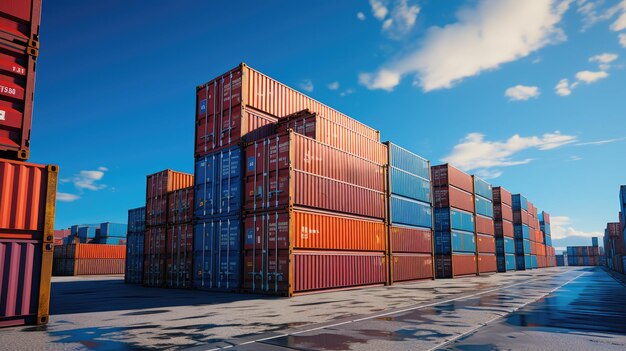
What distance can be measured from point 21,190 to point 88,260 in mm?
45676

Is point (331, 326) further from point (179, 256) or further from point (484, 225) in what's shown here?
point (484, 225)

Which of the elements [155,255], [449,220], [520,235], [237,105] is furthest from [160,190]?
[520,235]

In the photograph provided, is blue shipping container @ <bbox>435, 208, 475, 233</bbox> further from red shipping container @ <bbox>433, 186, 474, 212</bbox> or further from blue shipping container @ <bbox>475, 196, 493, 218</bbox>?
blue shipping container @ <bbox>475, 196, 493, 218</bbox>

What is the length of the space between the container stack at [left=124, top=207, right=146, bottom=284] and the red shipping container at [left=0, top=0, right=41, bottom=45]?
2015cm

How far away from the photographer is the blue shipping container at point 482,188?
43.0 metres

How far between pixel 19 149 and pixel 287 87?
15.6 m

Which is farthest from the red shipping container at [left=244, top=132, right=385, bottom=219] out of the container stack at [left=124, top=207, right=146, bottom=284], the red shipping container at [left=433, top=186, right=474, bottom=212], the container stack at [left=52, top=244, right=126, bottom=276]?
the container stack at [left=52, top=244, right=126, bottom=276]

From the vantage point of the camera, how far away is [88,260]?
49438mm

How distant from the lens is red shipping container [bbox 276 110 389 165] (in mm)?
21141

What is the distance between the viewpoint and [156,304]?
1515 cm

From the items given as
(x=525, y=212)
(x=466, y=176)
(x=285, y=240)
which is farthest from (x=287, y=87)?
(x=525, y=212)

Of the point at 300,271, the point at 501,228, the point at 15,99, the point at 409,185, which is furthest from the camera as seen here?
the point at 501,228

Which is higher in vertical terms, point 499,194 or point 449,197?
point 499,194

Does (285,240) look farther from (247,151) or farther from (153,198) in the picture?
(153,198)
